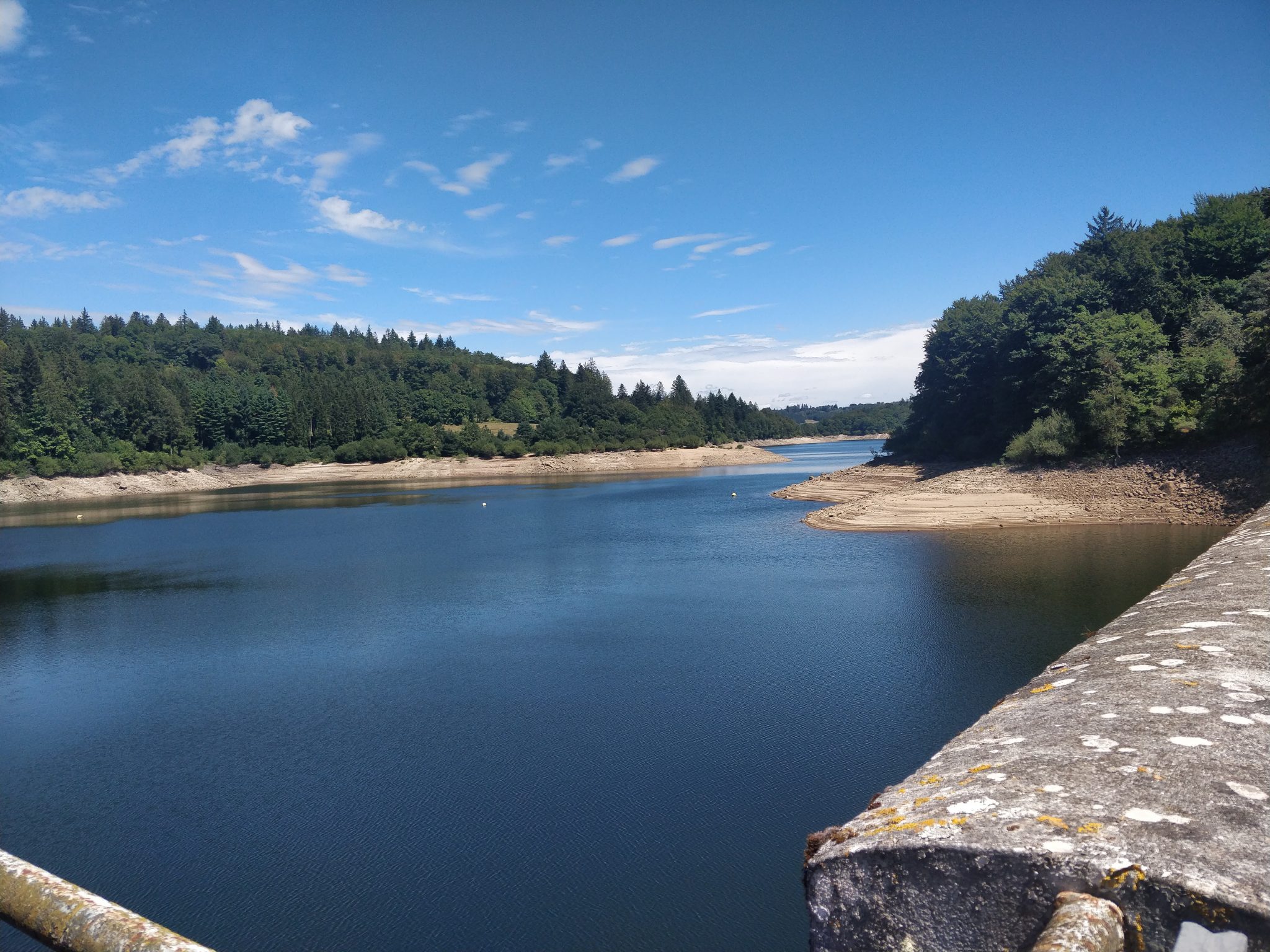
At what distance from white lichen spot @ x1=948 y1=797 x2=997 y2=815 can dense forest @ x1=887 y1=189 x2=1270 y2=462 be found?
30277mm

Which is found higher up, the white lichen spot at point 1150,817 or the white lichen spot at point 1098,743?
the white lichen spot at point 1150,817

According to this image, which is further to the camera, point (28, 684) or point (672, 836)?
point (28, 684)

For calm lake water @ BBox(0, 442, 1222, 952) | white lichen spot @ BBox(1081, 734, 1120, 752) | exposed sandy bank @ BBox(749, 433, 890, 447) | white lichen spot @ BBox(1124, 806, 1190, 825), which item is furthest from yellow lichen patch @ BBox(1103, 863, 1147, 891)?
exposed sandy bank @ BBox(749, 433, 890, 447)

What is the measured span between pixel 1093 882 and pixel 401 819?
7.71 metres

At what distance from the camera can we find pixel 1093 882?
209 centimetres

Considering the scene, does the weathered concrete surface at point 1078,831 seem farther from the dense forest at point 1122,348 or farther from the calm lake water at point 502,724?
the dense forest at point 1122,348

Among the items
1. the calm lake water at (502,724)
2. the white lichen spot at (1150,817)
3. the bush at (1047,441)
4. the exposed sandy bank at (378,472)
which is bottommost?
the calm lake water at (502,724)

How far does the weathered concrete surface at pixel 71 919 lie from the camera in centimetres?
169

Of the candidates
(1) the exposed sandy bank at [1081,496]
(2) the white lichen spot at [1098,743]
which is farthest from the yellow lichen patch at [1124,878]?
(1) the exposed sandy bank at [1081,496]

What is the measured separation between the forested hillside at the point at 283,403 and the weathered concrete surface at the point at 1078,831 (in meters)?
75.3

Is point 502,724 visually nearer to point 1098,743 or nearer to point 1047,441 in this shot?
point 1098,743

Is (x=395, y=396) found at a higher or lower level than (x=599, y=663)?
higher

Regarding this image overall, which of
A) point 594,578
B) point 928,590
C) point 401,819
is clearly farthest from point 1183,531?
point 401,819

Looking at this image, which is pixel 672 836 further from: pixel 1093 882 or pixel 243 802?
pixel 1093 882
